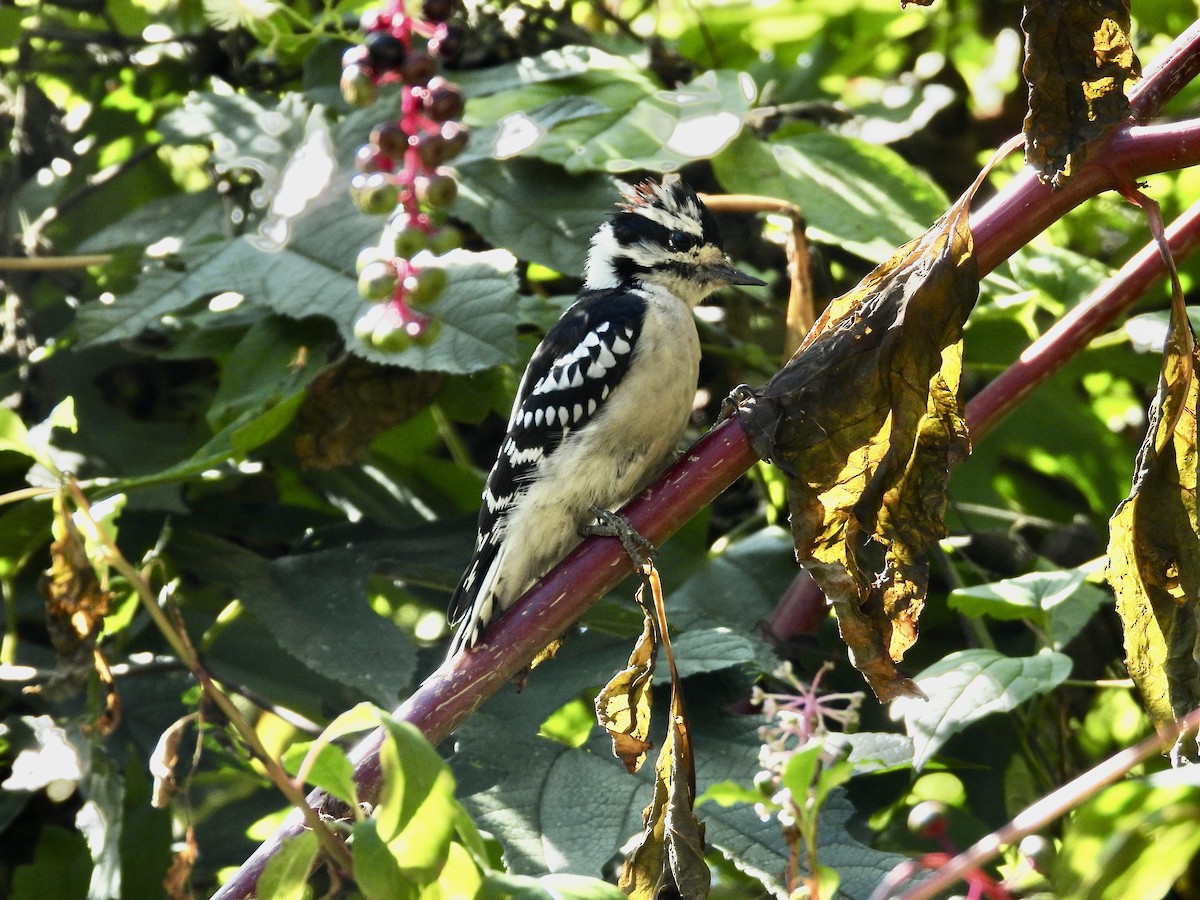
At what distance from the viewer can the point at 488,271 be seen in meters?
2.24

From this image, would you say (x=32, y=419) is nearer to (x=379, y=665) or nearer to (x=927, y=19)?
(x=379, y=665)

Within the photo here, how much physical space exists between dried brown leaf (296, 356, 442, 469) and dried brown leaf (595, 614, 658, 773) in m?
1.08

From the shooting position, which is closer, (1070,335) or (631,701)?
(631,701)

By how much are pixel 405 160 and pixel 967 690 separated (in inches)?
39.2

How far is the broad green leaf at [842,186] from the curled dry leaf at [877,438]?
3.20ft

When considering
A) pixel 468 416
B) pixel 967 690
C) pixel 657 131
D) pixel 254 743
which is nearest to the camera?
pixel 254 743

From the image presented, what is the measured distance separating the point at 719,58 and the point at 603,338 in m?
0.86

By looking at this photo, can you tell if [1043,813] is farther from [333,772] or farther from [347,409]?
[347,409]

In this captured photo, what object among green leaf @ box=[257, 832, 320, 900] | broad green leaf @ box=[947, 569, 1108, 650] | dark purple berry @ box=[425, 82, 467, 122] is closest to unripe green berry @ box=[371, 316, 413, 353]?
dark purple berry @ box=[425, 82, 467, 122]

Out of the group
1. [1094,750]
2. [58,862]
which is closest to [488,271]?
[58,862]

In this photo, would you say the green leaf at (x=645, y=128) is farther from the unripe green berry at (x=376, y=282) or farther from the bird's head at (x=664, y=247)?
the unripe green berry at (x=376, y=282)

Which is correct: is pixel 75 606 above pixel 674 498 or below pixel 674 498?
below

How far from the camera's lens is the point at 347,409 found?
7.96ft

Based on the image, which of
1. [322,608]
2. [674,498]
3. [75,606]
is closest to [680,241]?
[322,608]
